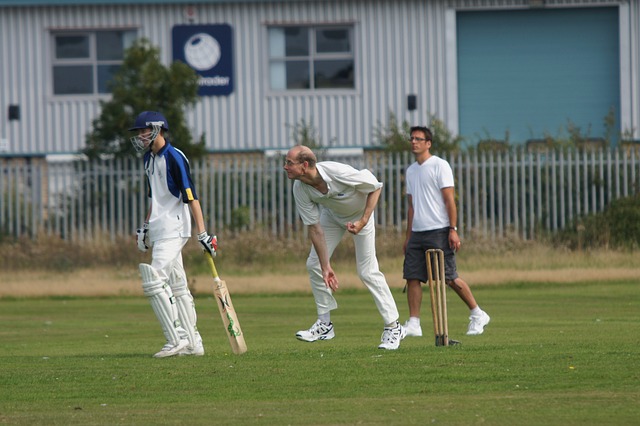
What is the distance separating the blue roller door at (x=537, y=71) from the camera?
2764cm

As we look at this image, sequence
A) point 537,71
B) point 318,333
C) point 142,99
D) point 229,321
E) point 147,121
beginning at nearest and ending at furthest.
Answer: point 147,121
point 229,321
point 318,333
point 142,99
point 537,71

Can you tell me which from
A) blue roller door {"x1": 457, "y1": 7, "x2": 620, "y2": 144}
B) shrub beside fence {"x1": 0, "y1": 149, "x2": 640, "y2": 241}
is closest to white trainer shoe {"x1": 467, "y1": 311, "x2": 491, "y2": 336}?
shrub beside fence {"x1": 0, "y1": 149, "x2": 640, "y2": 241}

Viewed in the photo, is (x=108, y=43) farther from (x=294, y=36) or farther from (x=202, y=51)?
(x=294, y=36)

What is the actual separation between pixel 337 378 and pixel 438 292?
176 cm

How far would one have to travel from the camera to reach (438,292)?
973 centimetres

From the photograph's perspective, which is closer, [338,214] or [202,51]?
[338,214]

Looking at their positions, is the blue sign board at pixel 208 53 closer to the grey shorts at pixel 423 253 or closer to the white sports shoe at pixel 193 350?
the grey shorts at pixel 423 253

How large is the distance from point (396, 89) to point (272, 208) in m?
5.56

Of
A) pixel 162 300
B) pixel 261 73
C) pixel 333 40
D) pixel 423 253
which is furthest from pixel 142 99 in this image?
pixel 162 300

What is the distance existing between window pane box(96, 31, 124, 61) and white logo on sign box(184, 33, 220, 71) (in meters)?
1.75

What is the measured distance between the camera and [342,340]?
11320mm

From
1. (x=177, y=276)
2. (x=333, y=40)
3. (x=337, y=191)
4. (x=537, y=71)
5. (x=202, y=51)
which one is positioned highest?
(x=333, y=40)

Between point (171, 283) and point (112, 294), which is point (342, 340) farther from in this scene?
point (112, 294)

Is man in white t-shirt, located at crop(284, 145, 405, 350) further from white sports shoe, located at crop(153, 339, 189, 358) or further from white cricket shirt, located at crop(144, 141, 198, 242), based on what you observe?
white sports shoe, located at crop(153, 339, 189, 358)
